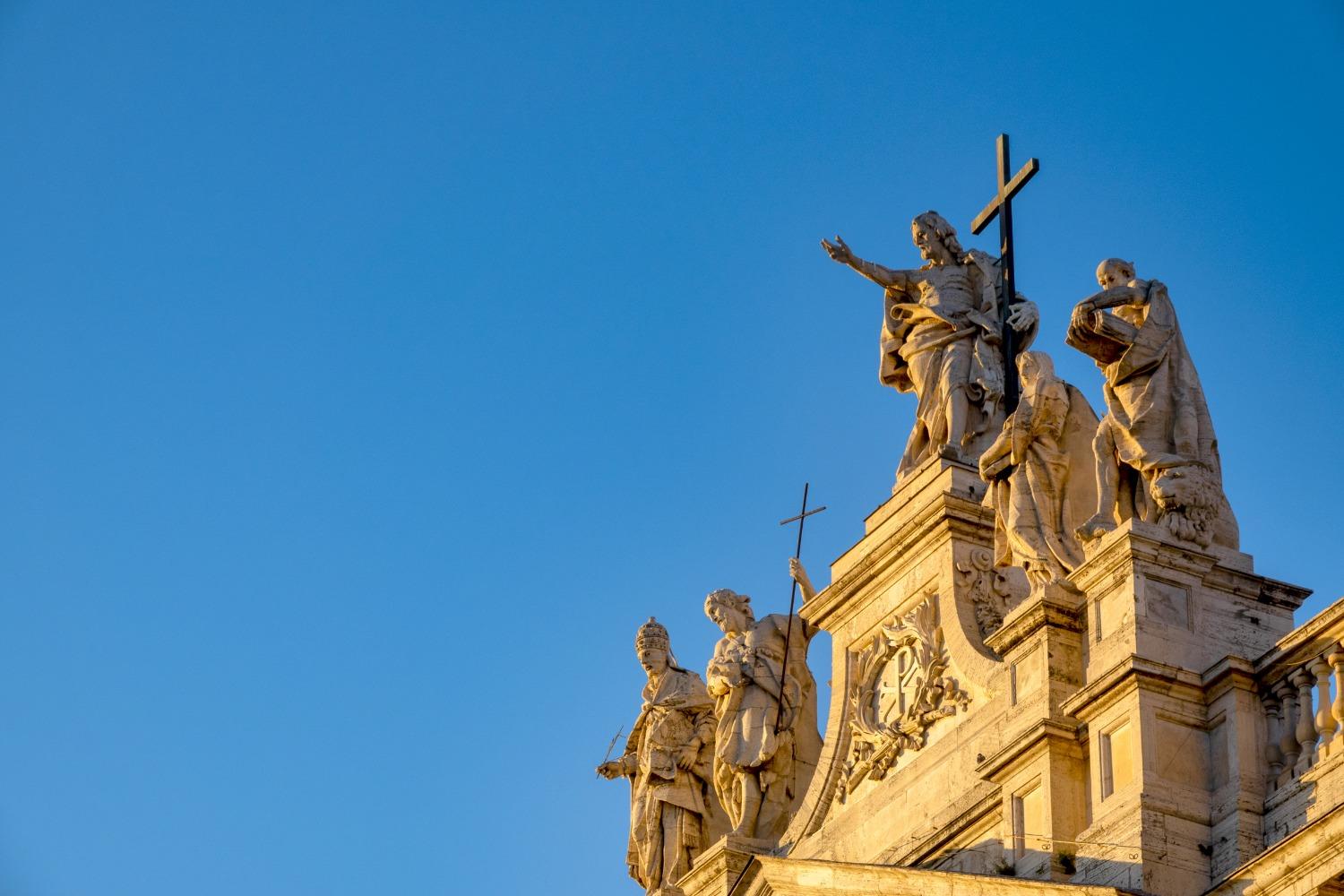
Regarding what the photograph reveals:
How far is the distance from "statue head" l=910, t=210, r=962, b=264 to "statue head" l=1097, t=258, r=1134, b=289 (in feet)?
10.7

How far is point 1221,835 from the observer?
714 inches

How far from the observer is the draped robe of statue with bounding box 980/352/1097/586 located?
20.7 m

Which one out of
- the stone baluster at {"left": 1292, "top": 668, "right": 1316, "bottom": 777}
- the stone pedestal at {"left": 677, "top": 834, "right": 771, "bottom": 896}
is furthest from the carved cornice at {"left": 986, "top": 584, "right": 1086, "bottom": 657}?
the stone pedestal at {"left": 677, "top": 834, "right": 771, "bottom": 896}

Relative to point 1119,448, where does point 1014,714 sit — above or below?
below

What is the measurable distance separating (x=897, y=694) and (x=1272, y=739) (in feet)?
12.9

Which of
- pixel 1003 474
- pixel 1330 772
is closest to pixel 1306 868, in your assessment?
pixel 1330 772

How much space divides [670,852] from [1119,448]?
5.95m

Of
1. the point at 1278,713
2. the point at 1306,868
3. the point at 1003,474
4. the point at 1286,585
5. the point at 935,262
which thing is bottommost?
the point at 1306,868

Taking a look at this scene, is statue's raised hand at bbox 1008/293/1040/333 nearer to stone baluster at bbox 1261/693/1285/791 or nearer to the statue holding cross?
the statue holding cross

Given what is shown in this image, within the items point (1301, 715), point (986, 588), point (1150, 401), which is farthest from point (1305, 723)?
point (986, 588)

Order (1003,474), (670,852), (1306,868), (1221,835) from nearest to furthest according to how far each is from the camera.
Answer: (1306,868) < (1221,835) < (1003,474) < (670,852)

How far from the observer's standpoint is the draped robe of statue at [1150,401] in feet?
64.8

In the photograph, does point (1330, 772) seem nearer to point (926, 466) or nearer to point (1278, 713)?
point (1278, 713)

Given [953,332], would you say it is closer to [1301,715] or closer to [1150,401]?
[1150,401]
